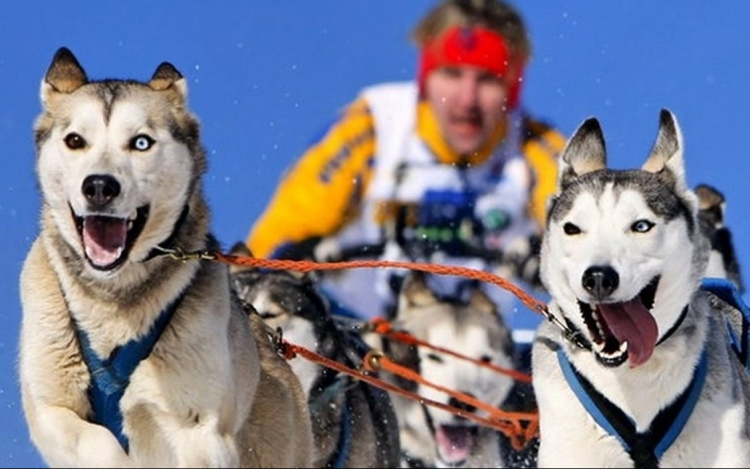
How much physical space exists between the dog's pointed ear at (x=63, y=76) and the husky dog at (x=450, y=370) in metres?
2.71

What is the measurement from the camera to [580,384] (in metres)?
3.56

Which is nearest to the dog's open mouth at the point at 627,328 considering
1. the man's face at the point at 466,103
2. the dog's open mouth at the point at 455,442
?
the dog's open mouth at the point at 455,442

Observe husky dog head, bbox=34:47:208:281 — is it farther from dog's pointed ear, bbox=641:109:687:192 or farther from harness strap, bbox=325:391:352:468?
harness strap, bbox=325:391:352:468

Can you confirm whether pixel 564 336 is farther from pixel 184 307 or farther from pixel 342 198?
pixel 342 198

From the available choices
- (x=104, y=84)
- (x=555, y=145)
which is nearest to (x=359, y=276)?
(x=555, y=145)

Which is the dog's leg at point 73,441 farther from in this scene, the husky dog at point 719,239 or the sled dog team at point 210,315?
the husky dog at point 719,239

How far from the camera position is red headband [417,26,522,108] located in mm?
8406

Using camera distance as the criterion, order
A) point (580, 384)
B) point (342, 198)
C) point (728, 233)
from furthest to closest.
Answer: point (342, 198) → point (728, 233) → point (580, 384)

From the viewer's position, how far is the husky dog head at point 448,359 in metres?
6.77

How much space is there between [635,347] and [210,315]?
2.88 feet

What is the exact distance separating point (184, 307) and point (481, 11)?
511 centimetres

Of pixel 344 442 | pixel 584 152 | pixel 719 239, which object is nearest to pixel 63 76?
pixel 584 152

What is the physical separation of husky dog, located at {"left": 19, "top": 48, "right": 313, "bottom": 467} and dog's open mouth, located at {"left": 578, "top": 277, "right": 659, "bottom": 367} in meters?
0.76

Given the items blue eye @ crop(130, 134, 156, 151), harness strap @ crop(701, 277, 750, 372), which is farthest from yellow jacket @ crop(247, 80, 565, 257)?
blue eye @ crop(130, 134, 156, 151)
